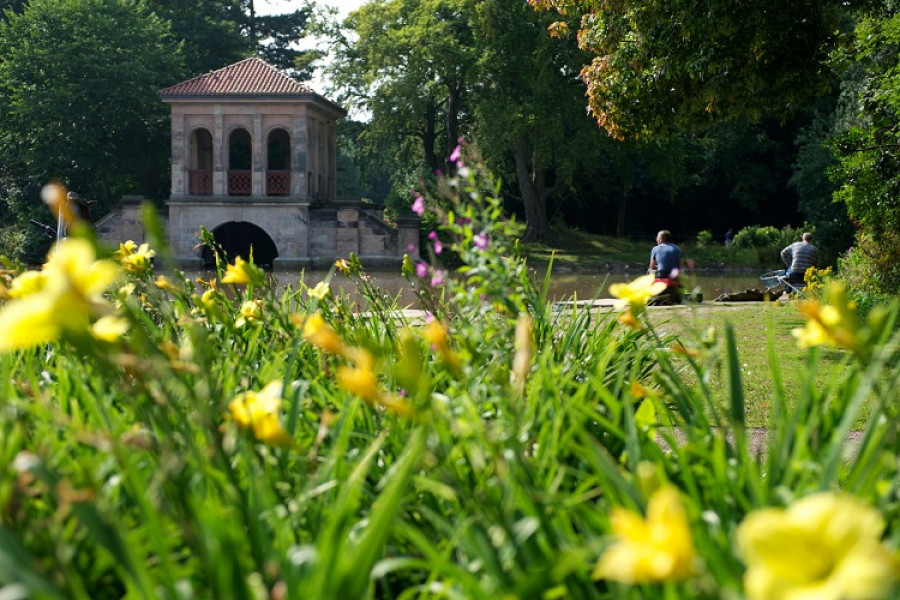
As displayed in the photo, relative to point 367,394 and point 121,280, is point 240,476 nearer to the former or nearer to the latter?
point 367,394

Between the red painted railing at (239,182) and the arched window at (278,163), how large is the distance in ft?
2.06

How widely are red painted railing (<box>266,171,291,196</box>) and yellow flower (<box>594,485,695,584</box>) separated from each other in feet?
107

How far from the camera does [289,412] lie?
2.00 meters

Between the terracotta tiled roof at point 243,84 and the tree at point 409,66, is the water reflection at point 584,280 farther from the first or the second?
the tree at point 409,66

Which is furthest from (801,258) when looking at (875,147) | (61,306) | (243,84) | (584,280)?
(243,84)

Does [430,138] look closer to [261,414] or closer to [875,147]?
[875,147]

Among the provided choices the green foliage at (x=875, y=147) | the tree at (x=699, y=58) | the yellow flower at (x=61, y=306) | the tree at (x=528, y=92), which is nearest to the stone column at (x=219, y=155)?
the tree at (x=528, y=92)

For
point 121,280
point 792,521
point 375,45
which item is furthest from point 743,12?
point 375,45

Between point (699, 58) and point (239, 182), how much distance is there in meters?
24.2

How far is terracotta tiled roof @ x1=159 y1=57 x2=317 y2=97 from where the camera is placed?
31.5 metres

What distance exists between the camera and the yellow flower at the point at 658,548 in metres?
0.83

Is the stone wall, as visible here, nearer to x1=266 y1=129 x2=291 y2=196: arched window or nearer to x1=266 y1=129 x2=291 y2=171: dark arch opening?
x1=266 y1=129 x2=291 y2=196: arched window

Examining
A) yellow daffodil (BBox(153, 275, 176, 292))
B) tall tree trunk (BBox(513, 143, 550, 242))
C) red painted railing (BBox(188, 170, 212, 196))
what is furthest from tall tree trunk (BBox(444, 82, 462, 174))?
yellow daffodil (BBox(153, 275, 176, 292))

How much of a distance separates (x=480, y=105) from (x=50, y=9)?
14928 millimetres
